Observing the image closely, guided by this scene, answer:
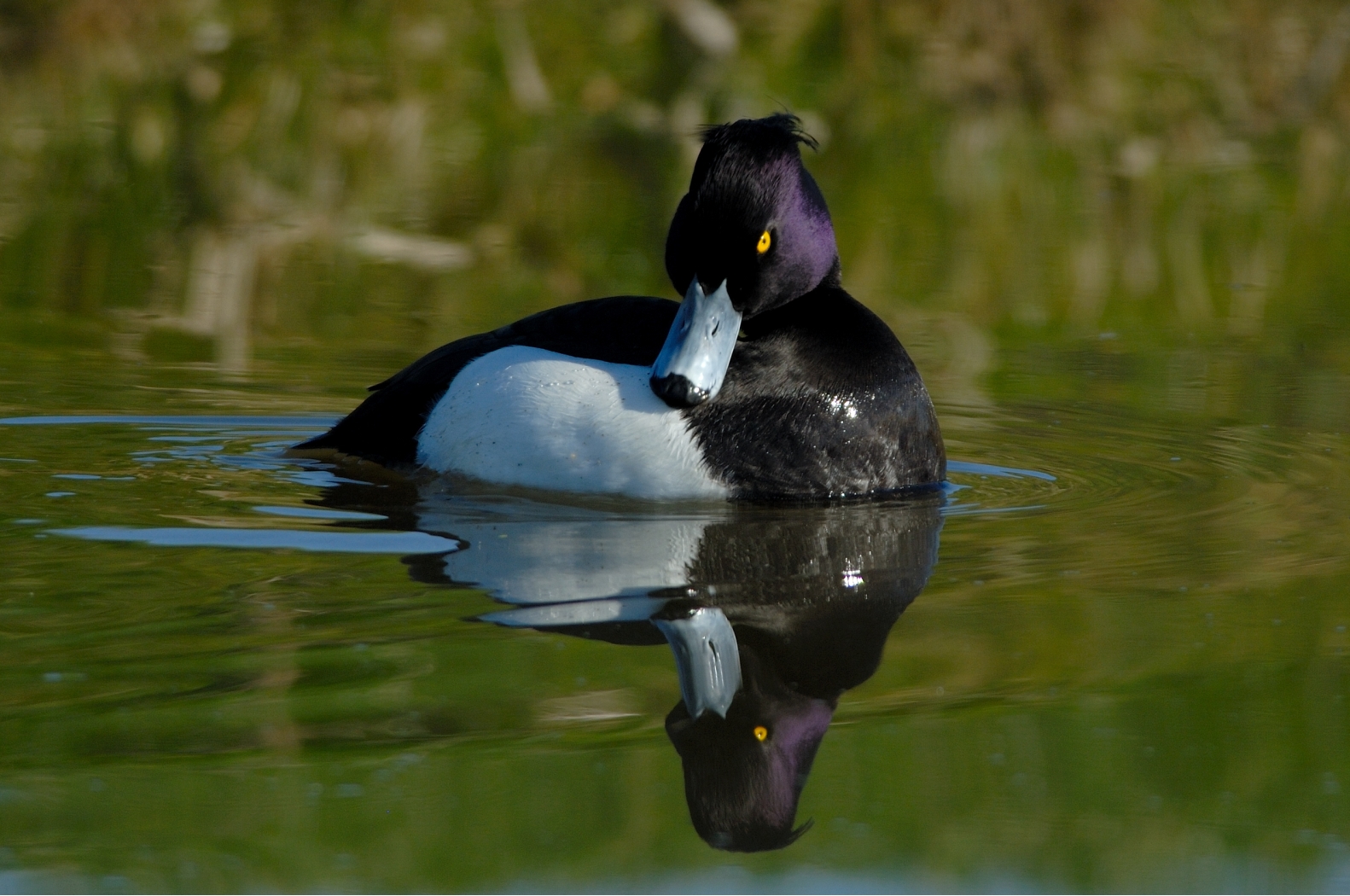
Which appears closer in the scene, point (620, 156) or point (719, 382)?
point (719, 382)

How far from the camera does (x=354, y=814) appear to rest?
3.15m

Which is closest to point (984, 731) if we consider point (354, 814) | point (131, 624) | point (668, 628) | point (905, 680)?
point (905, 680)

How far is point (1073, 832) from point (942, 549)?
5.84ft

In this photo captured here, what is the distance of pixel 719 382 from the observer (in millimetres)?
5438

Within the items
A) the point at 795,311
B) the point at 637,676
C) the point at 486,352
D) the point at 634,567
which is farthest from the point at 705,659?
the point at 486,352

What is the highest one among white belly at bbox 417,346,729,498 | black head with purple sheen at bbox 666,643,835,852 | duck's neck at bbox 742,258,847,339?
duck's neck at bbox 742,258,847,339

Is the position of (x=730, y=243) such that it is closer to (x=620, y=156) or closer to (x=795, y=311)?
(x=795, y=311)

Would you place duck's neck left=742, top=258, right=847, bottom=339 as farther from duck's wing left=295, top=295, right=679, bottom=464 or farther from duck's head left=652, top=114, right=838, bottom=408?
duck's wing left=295, top=295, right=679, bottom=464

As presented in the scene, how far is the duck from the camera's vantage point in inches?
212

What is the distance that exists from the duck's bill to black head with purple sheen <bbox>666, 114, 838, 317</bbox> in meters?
0.09

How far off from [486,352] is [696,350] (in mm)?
842

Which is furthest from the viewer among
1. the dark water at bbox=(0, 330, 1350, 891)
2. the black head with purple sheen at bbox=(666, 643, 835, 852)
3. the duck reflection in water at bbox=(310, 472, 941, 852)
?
the duck reflection in water at bbox=(310, 472, 941, 852)

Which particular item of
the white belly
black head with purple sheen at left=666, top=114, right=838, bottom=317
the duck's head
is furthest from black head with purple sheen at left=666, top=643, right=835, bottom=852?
black head with purple sheen at left=666, top=114, right=838, bottom=317

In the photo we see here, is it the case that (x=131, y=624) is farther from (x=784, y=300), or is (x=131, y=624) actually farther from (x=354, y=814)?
(x=784, y=300)
